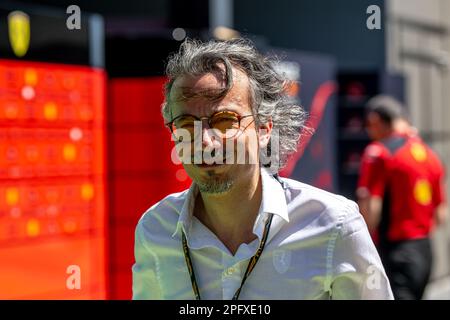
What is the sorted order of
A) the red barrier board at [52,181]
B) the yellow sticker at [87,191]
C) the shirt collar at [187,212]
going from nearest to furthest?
the shirt collar at [187,212] < the red barrier board at [52,181] < the yellow sticker at [87,191]

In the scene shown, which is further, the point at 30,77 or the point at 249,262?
the point at 30,77

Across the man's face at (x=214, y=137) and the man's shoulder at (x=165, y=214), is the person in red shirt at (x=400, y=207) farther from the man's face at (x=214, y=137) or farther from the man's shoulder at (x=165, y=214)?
the man's face at (x=214, y=137)

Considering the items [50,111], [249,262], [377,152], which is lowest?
[249,262]

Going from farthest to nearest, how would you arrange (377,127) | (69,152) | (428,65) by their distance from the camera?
(428,65) < (377,127) < (69,152)

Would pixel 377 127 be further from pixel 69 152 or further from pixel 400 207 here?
pixel 69 152

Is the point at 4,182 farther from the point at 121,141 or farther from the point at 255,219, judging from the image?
the point at 255,219

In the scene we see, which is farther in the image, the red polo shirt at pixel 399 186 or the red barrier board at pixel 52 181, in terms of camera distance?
the red polo shirt at pixel 399 186

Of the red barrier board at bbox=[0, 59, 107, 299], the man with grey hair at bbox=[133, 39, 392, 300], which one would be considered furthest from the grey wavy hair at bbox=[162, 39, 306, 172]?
the red barrier board at bbox=[0, 59, 107, 299]

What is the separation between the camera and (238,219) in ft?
7.04

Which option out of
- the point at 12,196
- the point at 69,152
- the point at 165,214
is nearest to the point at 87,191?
the point at 69,152

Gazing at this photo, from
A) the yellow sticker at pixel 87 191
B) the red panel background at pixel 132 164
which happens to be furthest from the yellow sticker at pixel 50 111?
the red panel background at pixel 132 164

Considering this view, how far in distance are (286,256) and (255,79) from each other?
0.43m

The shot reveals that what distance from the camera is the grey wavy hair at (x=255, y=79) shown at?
2.09 m

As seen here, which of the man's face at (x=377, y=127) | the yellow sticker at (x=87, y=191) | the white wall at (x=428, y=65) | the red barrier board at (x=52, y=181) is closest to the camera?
the red barrier board at (x=52, y=181)
